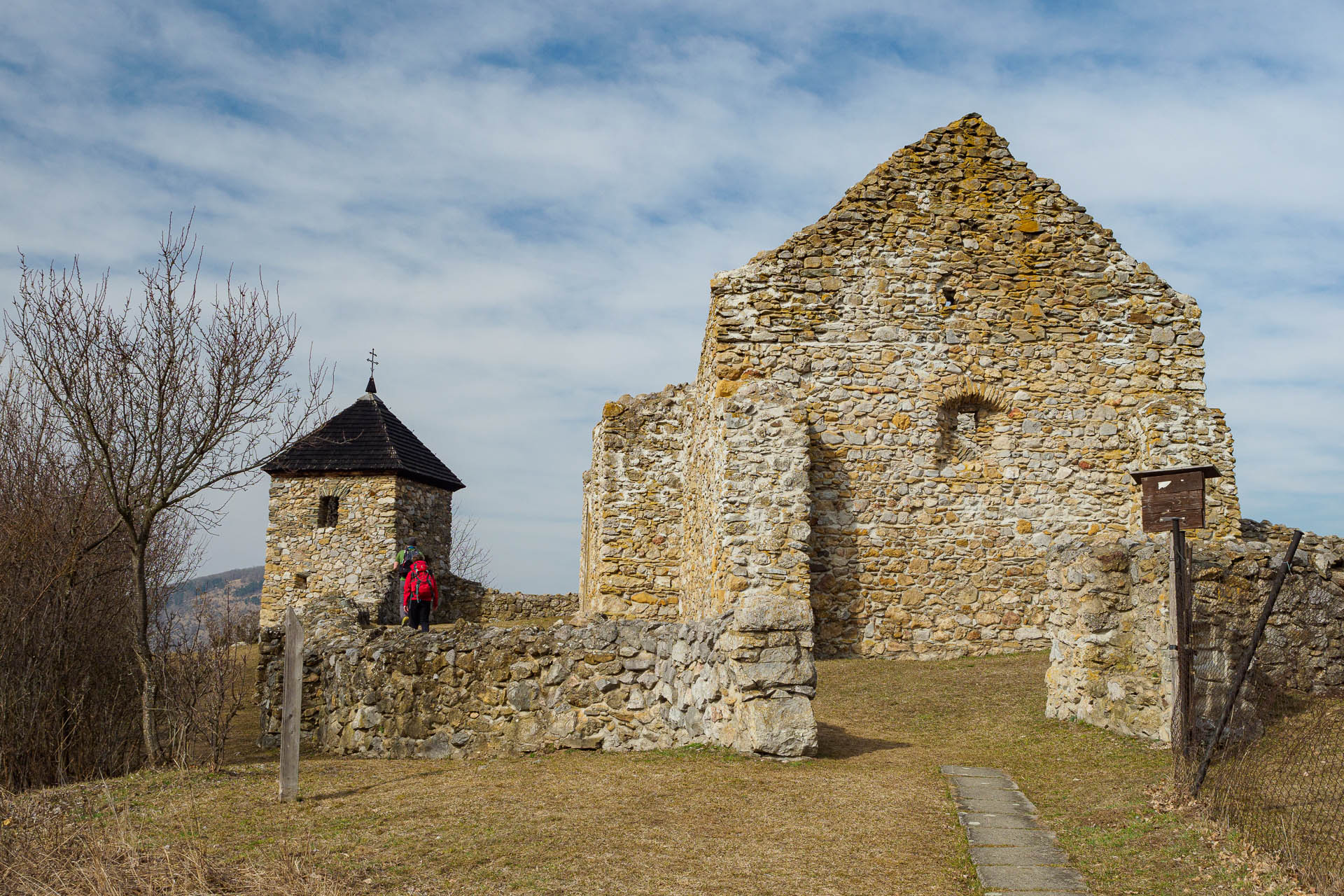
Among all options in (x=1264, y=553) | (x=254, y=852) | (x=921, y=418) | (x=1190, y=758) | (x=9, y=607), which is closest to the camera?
(x=254, y=852)

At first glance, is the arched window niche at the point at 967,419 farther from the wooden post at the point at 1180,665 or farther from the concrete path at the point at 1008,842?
the concrete path at the point at 1008,842

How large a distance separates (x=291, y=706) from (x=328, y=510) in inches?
738

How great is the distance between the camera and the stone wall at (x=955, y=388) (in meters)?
13.5

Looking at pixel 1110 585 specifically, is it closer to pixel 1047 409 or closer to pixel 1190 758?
pixel 1190 758

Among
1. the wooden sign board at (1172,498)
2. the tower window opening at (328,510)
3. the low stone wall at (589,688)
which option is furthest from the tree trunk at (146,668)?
the tower window opening at (328,510)

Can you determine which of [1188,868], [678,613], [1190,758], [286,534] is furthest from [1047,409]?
[286,534]

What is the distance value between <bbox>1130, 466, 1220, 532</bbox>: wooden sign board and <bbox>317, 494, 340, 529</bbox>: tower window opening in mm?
21337

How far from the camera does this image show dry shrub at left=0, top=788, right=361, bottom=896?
4.76 metres

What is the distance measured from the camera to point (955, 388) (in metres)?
13.8

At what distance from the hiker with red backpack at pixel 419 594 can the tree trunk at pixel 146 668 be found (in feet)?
17.7

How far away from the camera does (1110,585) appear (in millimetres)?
8367

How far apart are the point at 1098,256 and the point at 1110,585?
766 centimetres

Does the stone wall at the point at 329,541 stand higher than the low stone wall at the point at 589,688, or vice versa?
the stone wall at the point at 329,541

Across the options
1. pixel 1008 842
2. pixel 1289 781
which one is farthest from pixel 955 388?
pixel 1008 842
